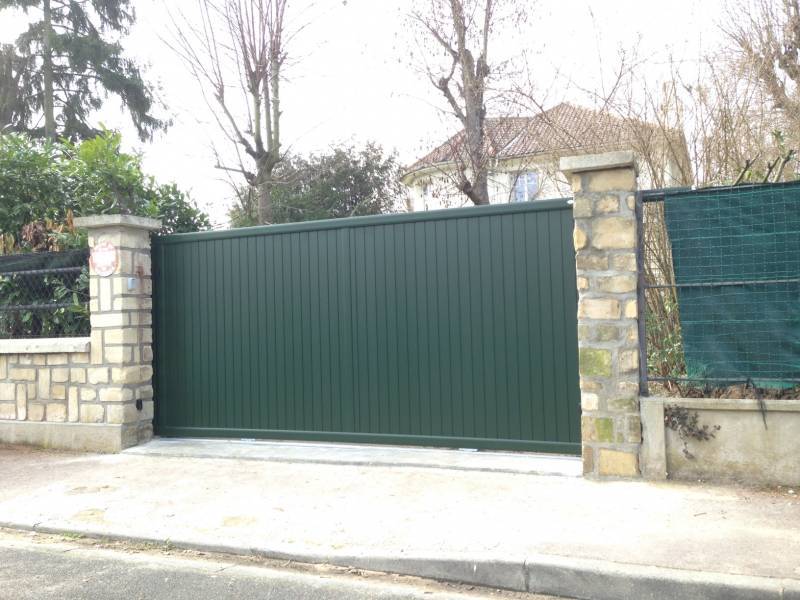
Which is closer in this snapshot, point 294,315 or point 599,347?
point 599,347

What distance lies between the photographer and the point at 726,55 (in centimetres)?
863

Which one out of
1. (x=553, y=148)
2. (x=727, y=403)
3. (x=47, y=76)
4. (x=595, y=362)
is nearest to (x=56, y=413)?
(x=595, y=362)

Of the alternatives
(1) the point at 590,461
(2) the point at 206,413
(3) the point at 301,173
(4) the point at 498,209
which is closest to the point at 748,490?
(1) the point at 590,461

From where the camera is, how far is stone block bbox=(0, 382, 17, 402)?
7.82 meters

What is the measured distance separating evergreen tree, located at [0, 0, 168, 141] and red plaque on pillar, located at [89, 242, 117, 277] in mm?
18899

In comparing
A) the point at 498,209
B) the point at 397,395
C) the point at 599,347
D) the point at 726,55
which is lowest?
the point at 397,395

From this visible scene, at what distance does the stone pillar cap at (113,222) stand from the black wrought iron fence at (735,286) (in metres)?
5.05

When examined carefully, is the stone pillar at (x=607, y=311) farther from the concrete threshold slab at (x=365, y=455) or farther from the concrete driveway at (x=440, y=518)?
the concrete threshold slab at (x=365, y=455)

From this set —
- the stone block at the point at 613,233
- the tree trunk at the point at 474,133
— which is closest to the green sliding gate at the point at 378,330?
the stone block at the point at 613,233

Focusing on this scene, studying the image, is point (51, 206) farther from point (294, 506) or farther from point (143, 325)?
point (294, 506)

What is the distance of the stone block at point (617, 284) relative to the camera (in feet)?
18.1

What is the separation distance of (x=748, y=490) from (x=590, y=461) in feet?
3.73

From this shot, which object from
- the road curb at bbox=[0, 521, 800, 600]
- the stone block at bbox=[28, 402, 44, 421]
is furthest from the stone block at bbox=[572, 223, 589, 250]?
the stone block at bbox=[28, 402, 44, 421]

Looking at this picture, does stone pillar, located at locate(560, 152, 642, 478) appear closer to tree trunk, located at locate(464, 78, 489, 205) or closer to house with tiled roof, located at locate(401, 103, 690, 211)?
house with tiled roof, located at locate(401, 103, 690, 211)
